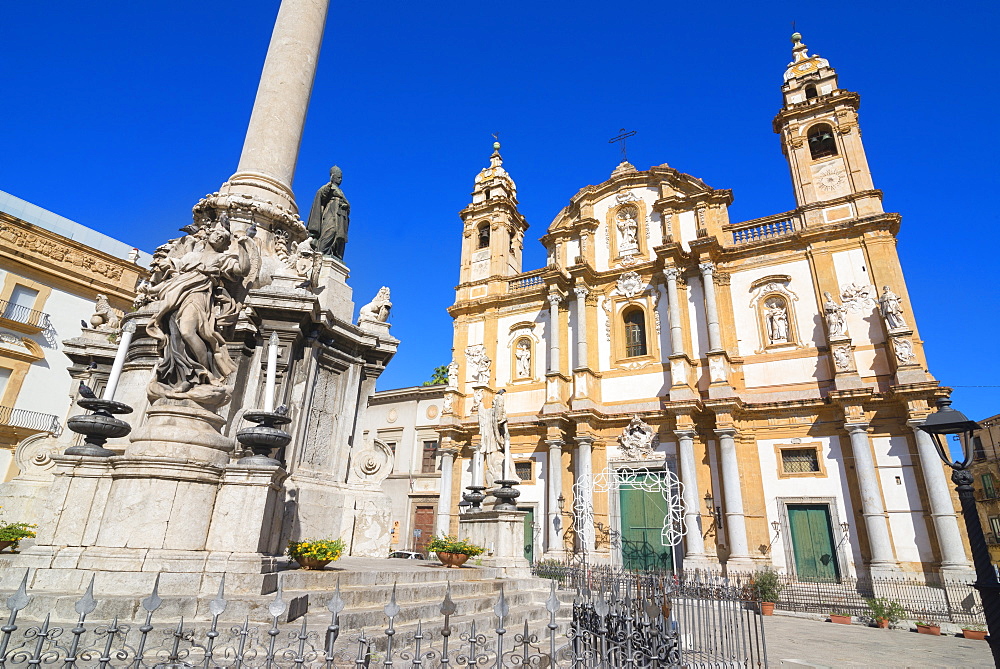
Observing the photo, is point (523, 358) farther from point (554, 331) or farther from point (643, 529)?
point (643, 529)

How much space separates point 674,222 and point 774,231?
3.95 m

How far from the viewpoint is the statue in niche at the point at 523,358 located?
24.4m

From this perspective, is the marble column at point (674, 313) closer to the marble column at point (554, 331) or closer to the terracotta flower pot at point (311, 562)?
the marble column at point (554, 331)

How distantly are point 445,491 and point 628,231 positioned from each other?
1444 centimetres

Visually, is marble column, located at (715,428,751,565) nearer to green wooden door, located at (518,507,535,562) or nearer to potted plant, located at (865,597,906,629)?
potted plant, located at (865,597,906,629)

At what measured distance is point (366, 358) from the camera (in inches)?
338

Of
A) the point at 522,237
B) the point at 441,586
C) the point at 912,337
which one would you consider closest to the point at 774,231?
the point at 912,337

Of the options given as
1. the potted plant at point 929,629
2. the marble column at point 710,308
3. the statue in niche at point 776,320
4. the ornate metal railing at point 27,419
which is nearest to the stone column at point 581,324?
the marble column at point 710,308

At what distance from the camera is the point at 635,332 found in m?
22.8

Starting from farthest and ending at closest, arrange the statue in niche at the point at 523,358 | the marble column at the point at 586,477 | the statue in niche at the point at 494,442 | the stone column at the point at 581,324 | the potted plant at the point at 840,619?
the statue in niche at the point at 523,358 → the stone column at the point at 581,324 → the marble column at the point at 586,477 → the potted plant at the point at 840,619 → the statue in niche at the point at 494,442

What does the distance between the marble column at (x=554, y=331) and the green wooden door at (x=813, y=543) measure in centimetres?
1010

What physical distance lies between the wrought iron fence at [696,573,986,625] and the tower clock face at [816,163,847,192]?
1398cm

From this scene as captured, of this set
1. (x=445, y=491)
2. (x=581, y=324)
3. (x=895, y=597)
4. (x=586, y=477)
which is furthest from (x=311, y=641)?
(x=445, y=491)

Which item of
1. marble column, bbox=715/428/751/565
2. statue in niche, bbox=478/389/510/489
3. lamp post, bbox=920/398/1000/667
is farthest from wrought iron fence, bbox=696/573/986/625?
lamp post, bbox=920/398/1000/667
